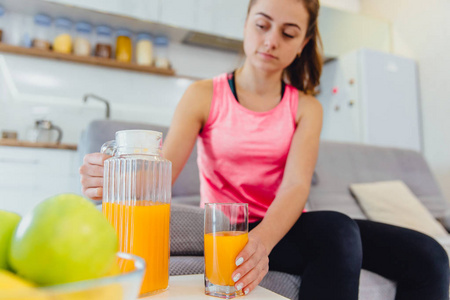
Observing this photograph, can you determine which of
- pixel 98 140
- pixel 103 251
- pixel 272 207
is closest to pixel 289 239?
pixel 272 207

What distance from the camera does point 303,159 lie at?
2.93 ft

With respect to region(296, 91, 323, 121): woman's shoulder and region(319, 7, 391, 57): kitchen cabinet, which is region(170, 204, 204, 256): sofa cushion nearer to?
region(296, 91, 323, 121): woman's shoulder

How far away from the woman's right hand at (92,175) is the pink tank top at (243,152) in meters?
0.42

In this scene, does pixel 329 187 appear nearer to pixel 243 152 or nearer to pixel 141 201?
pixel 243 152

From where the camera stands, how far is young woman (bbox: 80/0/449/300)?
0.67 meters

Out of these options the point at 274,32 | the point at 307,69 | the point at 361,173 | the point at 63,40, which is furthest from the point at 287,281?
the point at 63,40

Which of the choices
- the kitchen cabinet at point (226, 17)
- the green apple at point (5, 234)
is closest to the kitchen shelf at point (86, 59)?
the kitchen cabinet at point (226, 17)

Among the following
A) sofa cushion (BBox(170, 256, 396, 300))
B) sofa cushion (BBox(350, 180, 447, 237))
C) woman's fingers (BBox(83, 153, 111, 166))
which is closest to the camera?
woman's fingers (BBox(83, 153, 111, 166))

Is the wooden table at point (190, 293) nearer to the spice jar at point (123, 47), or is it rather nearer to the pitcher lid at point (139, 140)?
the pitcher lid at point (139, 140)

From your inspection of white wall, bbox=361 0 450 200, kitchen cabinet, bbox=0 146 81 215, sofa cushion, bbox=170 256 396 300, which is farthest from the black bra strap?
white wall, bbox=361 0 450 200

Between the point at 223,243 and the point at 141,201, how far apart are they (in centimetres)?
12

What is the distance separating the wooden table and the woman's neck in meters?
0.68

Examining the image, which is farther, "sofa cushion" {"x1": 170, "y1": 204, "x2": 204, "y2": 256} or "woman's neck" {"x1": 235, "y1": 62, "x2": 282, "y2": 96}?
"woman's neck" {"x1": 235, "y1": 62, "x2": 282, "y2": 96}

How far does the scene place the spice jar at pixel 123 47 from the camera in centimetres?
282
